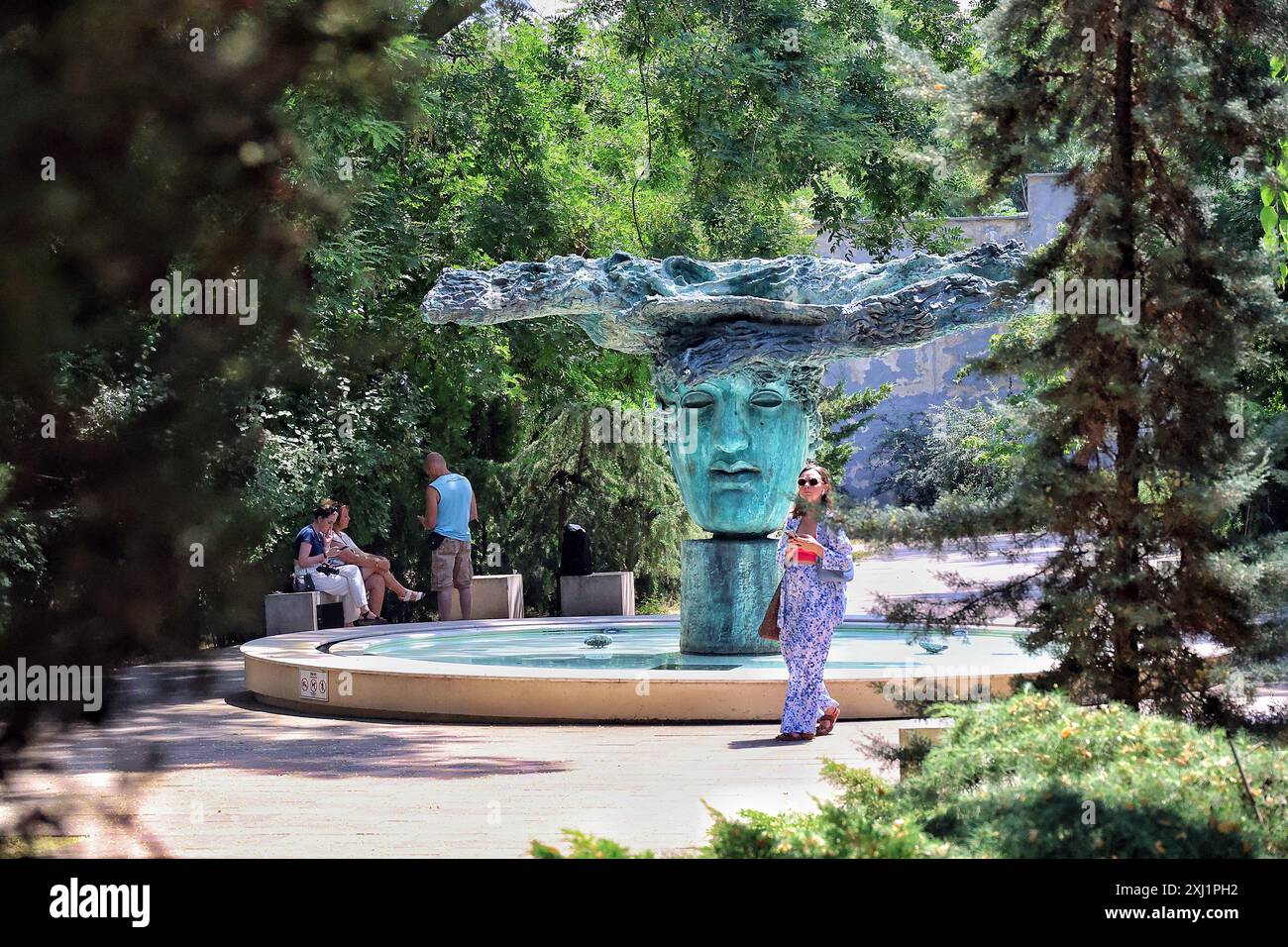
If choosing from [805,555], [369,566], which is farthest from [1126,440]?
[369,566]

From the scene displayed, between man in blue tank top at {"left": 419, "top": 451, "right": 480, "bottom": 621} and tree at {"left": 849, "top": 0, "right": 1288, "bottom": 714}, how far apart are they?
41.0 feet

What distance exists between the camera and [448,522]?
19734mm

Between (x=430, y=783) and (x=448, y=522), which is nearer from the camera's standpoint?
(x=430, y=783)

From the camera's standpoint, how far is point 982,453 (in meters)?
21.6

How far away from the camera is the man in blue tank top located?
19.6 m

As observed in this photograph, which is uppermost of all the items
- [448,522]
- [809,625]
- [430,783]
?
[448,522]

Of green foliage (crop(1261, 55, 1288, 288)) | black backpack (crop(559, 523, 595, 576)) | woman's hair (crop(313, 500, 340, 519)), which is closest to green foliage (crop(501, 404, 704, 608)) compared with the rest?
black backpack (crop(559, 523, 595, 576))

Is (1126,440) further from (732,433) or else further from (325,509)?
(325,509)

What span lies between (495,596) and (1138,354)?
15.8 m

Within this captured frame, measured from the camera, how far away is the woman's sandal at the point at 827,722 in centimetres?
1172

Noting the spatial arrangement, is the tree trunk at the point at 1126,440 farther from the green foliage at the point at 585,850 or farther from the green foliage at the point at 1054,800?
the green foliage at the point at 585,850

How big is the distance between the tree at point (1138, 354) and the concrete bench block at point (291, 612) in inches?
520

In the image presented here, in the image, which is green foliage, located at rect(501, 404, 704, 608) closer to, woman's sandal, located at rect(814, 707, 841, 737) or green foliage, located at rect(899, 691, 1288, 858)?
woman's sandal, located at rect(814, 707, 841, 737)

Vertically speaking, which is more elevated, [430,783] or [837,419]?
[837,419]
